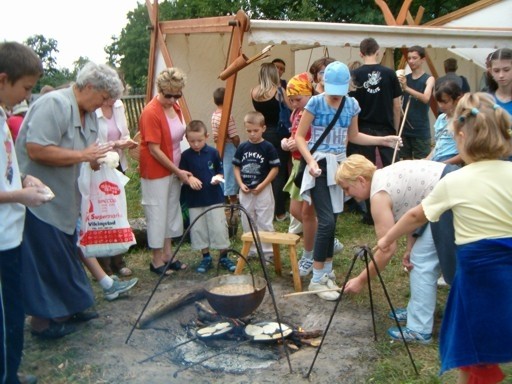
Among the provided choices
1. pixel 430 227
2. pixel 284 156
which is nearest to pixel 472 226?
pixel 430 227

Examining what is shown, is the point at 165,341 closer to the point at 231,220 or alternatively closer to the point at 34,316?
the point at 34,316

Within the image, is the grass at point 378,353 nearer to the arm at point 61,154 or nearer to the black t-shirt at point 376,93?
the arm at point 61,154

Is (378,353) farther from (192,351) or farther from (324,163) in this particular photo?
(324,163)

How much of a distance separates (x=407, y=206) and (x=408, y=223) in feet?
1.97

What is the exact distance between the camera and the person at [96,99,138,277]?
15.8 feet

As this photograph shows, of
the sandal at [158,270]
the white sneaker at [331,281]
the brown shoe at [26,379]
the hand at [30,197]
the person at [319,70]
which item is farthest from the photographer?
the person at [319,70]

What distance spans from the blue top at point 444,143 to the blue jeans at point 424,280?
4.07 feet

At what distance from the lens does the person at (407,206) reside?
347cm

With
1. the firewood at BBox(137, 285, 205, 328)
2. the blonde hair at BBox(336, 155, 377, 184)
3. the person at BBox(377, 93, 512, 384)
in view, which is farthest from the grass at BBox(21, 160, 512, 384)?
the blonde hair at BBox(336, 155, 377, 184)

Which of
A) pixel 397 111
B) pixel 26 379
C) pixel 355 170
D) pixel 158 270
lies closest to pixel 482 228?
pixel 355 170

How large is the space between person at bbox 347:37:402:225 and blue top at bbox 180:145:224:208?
6.88 feet

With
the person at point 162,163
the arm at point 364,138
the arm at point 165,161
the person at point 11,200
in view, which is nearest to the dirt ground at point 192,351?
the person at point 11,200

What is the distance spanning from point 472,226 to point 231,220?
3650mm

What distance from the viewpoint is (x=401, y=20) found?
28.0 feet
